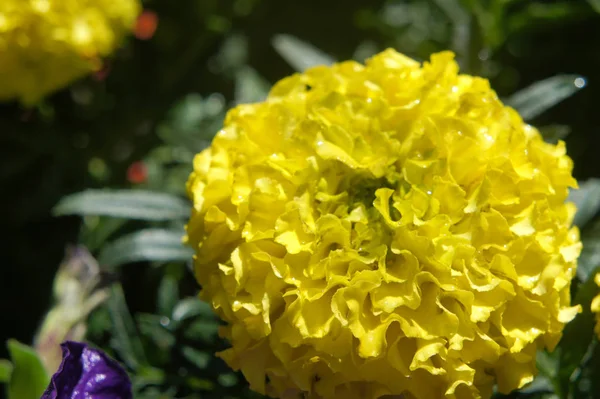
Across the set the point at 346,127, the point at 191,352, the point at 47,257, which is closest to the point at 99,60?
the point at 47,257

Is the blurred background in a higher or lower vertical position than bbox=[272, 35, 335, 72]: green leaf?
lower

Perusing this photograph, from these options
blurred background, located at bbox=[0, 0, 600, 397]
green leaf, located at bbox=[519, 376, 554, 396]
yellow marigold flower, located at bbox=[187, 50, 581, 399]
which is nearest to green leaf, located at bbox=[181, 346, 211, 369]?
blurred background, located at bbox=[0, 0, 600, 397]

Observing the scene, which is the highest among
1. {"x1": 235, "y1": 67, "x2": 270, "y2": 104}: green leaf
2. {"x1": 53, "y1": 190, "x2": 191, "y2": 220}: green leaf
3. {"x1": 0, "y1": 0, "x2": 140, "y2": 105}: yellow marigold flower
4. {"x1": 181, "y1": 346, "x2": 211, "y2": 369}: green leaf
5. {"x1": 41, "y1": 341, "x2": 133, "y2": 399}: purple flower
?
{"x1": 0, "y1": 0, "x2": 140, "y2": 105}: yellow marigold flower

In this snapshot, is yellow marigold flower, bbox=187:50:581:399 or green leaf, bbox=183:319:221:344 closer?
yellow marigold flower, bbox=187:50:581:399

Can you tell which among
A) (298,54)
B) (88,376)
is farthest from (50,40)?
(88,376)

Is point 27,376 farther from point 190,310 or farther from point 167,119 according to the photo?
point 167,119

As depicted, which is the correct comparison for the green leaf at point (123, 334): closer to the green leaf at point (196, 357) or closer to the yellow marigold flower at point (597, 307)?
the green leaf at point (196, 357)

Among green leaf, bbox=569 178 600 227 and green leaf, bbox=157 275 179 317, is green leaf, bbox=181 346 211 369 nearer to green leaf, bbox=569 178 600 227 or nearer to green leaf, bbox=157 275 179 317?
green leaf, bbox=157 275 179 317
